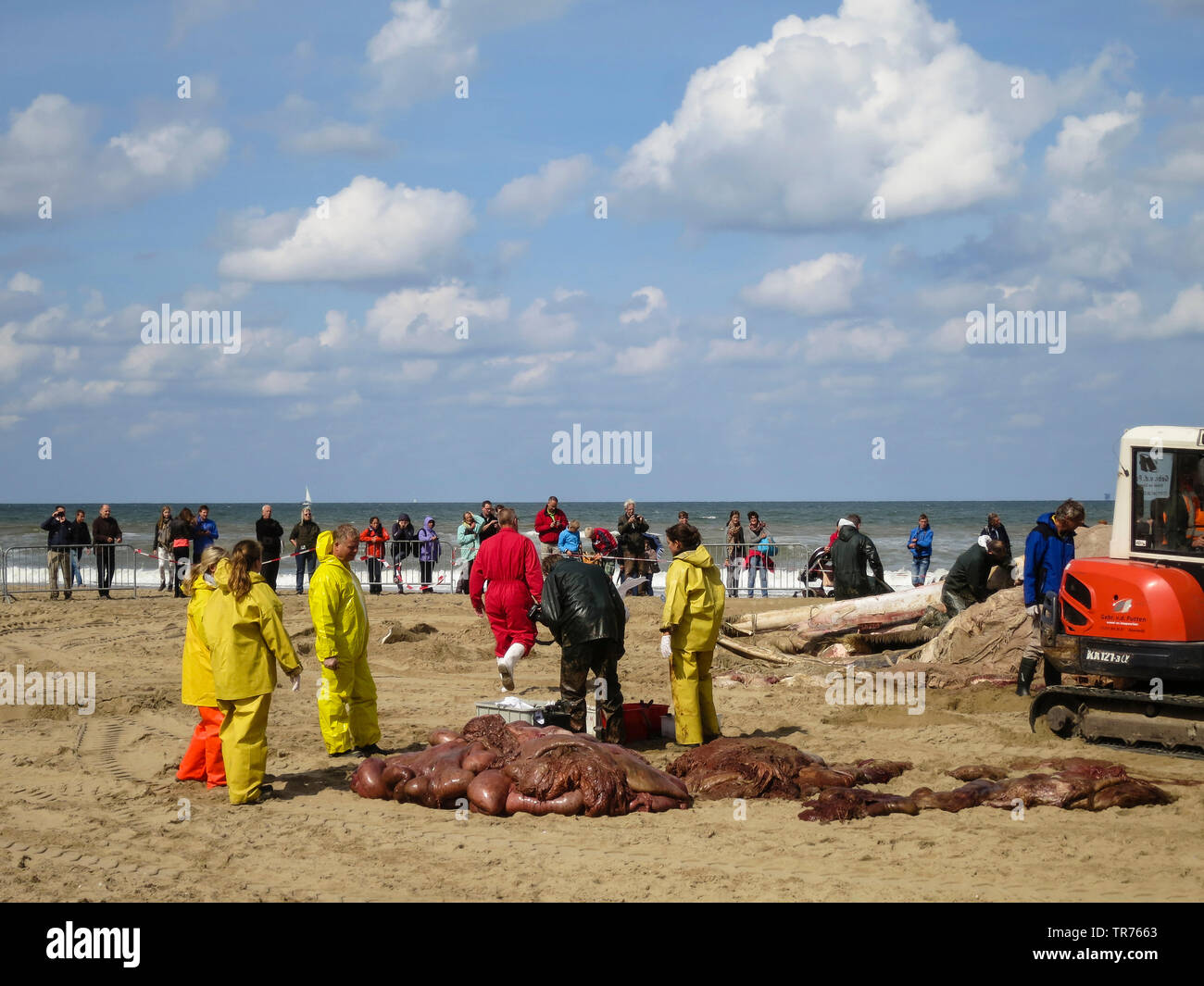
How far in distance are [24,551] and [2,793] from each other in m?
17.4

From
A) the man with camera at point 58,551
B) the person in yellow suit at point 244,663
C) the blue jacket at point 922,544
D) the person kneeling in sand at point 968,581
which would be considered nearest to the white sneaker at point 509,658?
the person in yellow suit at point 244,663

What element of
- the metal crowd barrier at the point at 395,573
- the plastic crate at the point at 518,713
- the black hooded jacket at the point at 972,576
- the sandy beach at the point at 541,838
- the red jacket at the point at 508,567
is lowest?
the sandy beach at the point at 541,838

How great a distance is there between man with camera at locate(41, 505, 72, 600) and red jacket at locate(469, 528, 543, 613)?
48.2 feet

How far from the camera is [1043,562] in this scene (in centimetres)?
1115

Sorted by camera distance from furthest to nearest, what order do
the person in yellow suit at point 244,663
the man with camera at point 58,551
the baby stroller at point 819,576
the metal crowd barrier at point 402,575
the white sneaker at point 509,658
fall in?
1. the metal crowd barrier at point 402,575
2. the man with camera at point 58,551
3. the baby stroller at point 819,576
4. the white sneaker at point 509,658
5. the person in yellow suit at point 244,663

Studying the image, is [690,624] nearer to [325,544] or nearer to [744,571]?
[325,544]

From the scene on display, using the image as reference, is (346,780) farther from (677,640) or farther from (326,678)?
(677,640)

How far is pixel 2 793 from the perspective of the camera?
27.6 feet

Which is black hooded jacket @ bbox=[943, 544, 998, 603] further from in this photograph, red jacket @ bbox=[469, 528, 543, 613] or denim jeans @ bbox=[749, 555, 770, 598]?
denim jeans @ bbox=[749, 555, 770, 598]

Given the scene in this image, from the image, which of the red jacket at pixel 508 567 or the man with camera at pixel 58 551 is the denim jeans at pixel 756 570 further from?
the man with camera at pixel 58 551

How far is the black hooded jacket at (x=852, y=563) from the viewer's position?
16.1 meters

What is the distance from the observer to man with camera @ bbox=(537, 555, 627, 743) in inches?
369

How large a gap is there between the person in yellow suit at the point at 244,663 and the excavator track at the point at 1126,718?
6366mm

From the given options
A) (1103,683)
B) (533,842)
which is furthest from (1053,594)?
(533,842)
